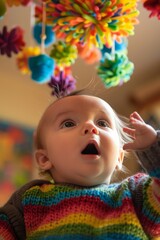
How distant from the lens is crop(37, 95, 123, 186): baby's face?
0.60 metres

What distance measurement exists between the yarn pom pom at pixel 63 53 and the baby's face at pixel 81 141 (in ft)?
0.80

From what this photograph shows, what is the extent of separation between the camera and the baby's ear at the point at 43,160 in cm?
67

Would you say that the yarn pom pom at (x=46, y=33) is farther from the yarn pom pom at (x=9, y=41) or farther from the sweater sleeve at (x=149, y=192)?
the sweater sleeve at (x=149, y=192)

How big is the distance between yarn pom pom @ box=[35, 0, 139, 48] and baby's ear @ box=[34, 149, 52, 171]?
0.81 ft

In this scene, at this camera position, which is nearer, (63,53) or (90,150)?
(90,150)

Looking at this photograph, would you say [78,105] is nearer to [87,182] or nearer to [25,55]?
[87,182]

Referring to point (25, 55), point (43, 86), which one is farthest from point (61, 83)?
point (43, 86)

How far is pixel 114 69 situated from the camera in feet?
2.80

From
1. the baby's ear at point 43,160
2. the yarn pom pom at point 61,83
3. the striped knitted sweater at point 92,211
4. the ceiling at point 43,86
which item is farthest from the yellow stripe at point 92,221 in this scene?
the ceiling at point 43,86

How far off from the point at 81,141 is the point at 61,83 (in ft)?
0.97

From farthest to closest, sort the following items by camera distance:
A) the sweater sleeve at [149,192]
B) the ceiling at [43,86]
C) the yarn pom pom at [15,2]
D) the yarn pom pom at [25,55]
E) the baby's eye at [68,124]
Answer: the ceiling at [43,86] → the yarn pom pom at [25,55] → the yarn pom pom at [15,2] → the baby's eye at [68,124] → the sweater sleeve at [149,192]

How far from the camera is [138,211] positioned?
0.57 m

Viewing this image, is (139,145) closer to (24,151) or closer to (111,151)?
(111,151)

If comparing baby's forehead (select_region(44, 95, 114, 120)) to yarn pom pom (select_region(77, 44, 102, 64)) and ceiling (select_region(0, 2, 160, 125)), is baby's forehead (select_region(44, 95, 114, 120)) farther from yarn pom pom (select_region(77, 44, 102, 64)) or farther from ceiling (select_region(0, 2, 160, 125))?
ceiling (select_region(0, 2, 160, 125))
